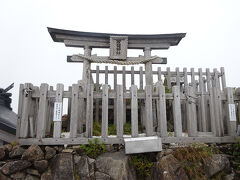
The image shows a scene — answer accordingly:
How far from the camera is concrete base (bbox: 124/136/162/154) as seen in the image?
3484 millimetres

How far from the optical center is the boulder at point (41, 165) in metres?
3.36

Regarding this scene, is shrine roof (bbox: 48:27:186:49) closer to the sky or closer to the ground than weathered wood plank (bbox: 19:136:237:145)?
closer to the sky

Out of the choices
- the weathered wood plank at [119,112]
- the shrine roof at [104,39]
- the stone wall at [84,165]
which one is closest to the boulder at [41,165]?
the stone wall at [84,165]

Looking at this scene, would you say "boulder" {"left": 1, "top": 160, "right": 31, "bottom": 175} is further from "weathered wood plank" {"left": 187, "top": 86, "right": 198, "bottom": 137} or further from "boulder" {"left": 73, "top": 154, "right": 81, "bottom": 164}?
"weathered wood plank" {"left": 187, "top": 86, "right": 198, "bottom": 137}

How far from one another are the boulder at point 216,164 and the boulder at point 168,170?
58 cm

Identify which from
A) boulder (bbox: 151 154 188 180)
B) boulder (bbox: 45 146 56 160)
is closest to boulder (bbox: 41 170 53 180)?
boulder (bbox: 45 146 56 160)

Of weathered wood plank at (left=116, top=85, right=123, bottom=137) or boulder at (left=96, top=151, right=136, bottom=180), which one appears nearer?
boulder at (left=96, top=151, right=136, bottom=180)

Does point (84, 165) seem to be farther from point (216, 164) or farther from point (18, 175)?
point (216, 164)

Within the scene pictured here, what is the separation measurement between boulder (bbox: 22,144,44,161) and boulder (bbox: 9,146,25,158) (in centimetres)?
20

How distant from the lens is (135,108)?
13.0 feet

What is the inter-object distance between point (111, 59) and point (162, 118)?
3.00 metres

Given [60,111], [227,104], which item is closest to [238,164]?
[227,104]

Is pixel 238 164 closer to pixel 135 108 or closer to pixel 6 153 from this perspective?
pixel 135 108

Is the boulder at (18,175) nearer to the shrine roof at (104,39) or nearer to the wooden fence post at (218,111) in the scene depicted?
the shrine roof at (104,39)
